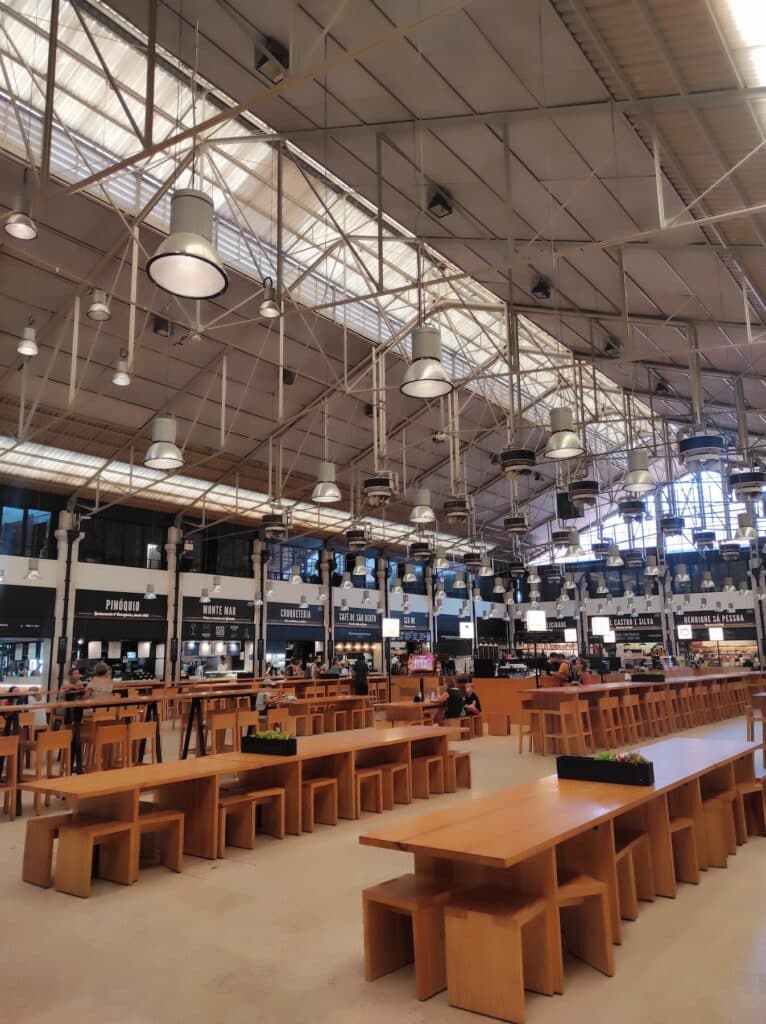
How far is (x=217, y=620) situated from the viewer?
21.0 m

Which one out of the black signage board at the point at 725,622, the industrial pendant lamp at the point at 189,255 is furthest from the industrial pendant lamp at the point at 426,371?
the black signage board at the point at 725,622

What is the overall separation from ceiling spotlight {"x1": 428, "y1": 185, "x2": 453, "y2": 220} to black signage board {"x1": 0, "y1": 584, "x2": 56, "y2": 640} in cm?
1316

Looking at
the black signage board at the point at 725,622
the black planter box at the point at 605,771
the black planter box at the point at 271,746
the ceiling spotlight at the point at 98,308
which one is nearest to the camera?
the black planter box at the point at 605,771

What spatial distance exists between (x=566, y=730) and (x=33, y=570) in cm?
1189

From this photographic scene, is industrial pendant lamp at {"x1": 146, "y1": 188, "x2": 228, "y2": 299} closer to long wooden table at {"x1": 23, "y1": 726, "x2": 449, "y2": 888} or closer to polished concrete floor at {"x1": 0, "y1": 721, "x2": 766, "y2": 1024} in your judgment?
long wooden table at {"x1": 23, "y1": 726, "x2": 449, "y2": 888}

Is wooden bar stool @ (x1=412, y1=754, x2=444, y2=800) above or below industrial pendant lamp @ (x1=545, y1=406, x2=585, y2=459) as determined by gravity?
below

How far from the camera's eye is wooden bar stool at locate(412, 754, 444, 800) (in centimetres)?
735

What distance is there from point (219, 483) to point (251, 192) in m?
8.94

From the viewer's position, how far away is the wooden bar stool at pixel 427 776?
7.35 meters

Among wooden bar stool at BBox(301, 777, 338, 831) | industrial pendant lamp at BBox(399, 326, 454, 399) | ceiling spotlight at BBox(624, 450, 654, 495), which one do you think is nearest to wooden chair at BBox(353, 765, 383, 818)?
wooden bar stool at BBox(301, 777, 338, 831)

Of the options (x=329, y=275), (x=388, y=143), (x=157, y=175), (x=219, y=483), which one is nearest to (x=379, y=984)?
(x=388, y=143)

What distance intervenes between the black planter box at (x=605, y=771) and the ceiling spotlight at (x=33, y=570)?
14250 mm

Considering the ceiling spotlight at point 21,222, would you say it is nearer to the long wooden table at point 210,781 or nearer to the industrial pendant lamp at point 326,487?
the industrial pendant lamp at point 326,487

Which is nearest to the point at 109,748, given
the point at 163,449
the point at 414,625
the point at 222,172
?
the point at 163,449
